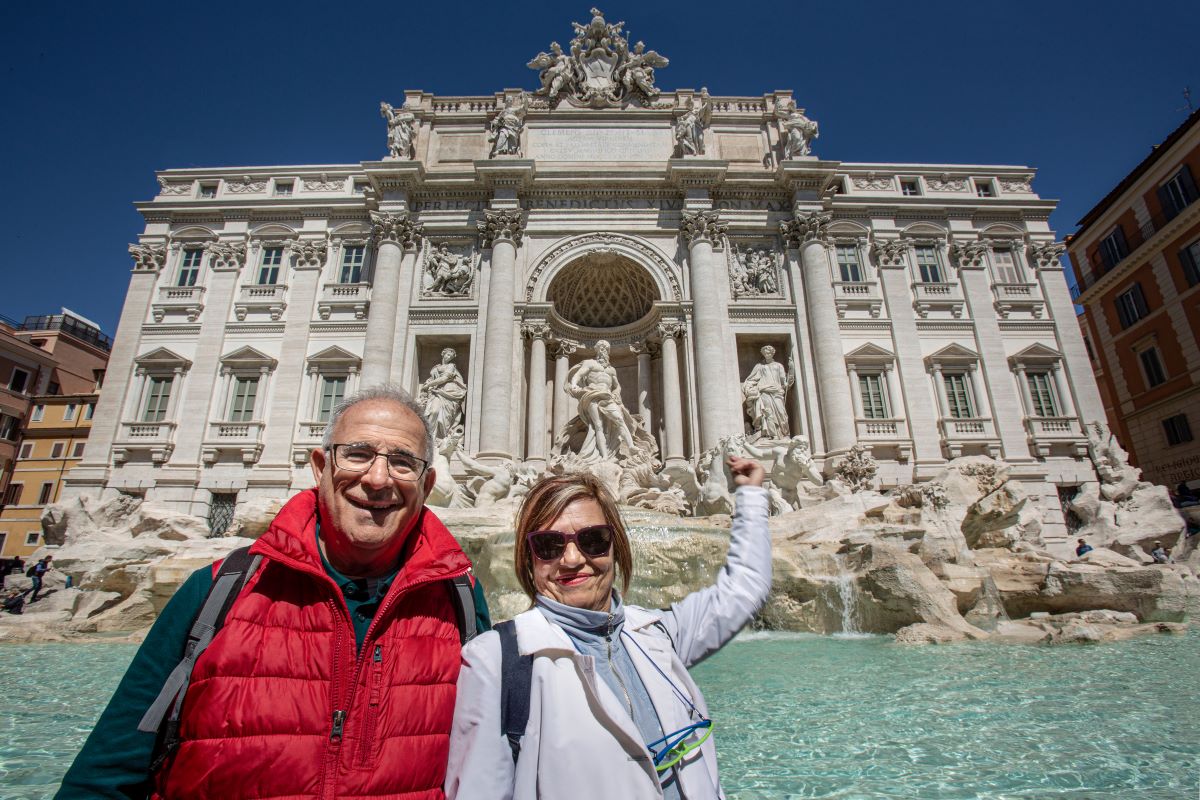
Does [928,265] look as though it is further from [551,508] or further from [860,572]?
[551,508]

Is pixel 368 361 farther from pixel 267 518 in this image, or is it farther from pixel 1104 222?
pixel 1104 222

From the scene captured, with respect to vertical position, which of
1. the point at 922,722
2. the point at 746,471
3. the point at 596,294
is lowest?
the point at 922,722

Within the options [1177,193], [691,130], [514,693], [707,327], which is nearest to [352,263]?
[707,327]

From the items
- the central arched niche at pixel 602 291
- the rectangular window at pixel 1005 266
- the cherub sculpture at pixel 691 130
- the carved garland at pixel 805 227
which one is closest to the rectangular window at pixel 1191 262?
the rectangular window at pixel 1005 266

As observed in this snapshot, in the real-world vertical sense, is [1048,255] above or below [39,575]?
above

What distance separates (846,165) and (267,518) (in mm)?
22268

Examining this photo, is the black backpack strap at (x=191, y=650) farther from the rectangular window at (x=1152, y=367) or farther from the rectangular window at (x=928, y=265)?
the rectangular window at (x=1152, y=367)

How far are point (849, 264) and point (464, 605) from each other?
72.4 ft

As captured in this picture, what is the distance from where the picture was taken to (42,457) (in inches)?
1035

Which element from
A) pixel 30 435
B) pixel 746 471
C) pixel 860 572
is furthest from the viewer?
pixel 30 435

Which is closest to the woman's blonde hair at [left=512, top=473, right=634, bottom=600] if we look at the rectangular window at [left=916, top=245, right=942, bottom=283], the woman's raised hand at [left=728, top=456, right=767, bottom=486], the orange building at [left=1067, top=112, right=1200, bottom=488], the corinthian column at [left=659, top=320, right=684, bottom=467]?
the woman's raised hand at [left=728, top=456, right=767, bottom=486]

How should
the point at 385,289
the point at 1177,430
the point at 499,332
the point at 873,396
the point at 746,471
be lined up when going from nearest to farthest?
the point at 746,471
the point at 499,332
the point at 385,289
the point at 873,396
the point at 1177,430

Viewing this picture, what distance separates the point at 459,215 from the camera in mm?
20109

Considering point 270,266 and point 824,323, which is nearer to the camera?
point 824,323
